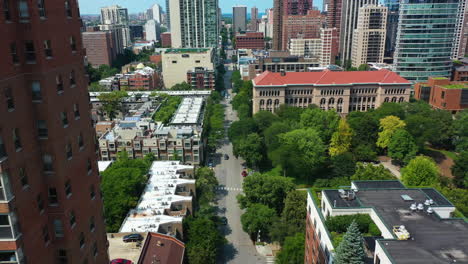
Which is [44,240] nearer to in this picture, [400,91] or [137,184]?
[137,184]

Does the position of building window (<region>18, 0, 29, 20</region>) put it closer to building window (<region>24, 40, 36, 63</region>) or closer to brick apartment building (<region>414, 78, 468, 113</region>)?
building window (<region>24, 40, 36, 63</region>)

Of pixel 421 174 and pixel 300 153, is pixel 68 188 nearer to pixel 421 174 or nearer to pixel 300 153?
pixel 421 174

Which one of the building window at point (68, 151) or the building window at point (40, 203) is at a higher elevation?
the building window at point (68, 151)

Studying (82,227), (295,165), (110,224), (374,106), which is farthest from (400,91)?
(82,227)

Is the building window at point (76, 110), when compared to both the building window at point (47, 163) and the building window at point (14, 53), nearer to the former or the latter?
the building window at point (47, 163)

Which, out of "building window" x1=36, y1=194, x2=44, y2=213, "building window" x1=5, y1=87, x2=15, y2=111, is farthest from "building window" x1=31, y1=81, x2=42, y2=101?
"building window" x1=36, y1=194, x2=44, y2=213

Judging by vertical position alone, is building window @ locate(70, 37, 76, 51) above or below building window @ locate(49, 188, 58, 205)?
above

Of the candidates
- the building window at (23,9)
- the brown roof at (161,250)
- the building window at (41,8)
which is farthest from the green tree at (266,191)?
the building window at (23,9)
